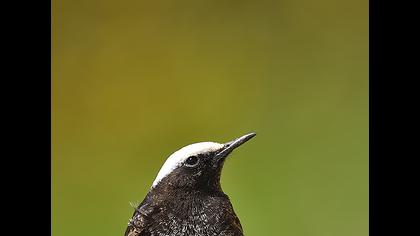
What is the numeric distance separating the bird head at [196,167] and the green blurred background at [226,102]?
0.14m

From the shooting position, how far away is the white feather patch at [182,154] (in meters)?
2.50

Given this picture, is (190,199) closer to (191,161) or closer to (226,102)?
(191,161)

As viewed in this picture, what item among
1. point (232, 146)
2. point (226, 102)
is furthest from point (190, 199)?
point (226, 102)

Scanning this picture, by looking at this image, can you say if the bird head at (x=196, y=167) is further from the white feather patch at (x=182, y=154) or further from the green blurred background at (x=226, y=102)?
the green blurred background at (x=226, y=102)

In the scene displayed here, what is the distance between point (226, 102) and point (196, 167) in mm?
364

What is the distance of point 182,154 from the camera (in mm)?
2508

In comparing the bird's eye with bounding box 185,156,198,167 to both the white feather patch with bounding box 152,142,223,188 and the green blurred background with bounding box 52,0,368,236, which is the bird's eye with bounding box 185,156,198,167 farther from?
the green blurred background with bounding box 52,0,368,236

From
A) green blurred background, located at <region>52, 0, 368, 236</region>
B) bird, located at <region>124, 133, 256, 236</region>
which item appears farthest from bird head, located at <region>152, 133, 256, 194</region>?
green blurred background, located at <region>52, 0, 368, 236</region>

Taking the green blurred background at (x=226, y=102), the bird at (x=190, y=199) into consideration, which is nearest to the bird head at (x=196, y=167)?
the bird at (x=190, y=199)
